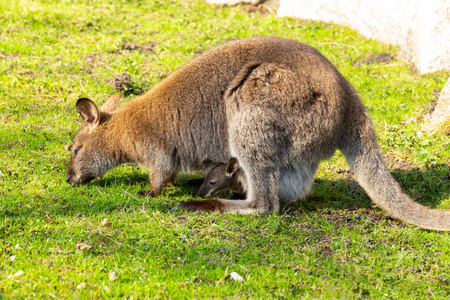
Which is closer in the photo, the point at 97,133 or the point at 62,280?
the point at 62,280

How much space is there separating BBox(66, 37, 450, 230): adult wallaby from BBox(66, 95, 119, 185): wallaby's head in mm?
12

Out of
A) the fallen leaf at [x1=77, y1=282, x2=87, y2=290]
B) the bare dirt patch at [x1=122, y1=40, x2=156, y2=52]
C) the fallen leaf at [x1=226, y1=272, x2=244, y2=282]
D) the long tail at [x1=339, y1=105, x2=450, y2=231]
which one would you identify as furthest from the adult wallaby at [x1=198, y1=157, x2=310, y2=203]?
the bare dirt patch at [x1=122, y1=40, x2=156, y2=52]

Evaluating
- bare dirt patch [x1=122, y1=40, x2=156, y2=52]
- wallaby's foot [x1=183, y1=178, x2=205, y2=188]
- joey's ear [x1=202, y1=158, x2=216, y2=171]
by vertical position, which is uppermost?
bare dirt patch [x1=122, y1=40, x2=156, y2=52]

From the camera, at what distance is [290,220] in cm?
527

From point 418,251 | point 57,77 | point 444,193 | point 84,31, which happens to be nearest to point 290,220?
point 418,251

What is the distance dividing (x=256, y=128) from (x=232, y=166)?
0.81m

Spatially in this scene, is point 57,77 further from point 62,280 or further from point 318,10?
point 318,10

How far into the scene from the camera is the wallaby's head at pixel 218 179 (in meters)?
5.82

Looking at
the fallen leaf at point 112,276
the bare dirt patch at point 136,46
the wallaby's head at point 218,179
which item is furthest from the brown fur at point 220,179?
the bare dirt patch at point 136,46

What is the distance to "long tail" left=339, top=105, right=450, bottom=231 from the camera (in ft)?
16.5

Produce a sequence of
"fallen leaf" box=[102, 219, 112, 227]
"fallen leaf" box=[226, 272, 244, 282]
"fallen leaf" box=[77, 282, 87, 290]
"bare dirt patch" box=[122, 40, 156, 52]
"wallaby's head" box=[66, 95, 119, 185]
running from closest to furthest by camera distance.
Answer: "fallen leaf" box=[77, 282, 87, 290]
"fallen leaf" box=[226, 272, 244, 282]
"fallen leaf" box=[102, 219, 112, 227]
"wallaby's head" box=[66, 95, 119, 185]
"bare dirt patch" box=[122, 40, 156, 52]

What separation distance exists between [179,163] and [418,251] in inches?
105

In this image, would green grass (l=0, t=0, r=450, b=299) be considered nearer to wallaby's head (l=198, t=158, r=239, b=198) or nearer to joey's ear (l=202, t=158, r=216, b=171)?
wallaby's head (l=198, t=158, r=239, b=198)

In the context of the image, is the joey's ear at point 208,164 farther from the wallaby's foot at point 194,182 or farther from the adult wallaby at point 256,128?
the wallaby's foot at point 194,182
